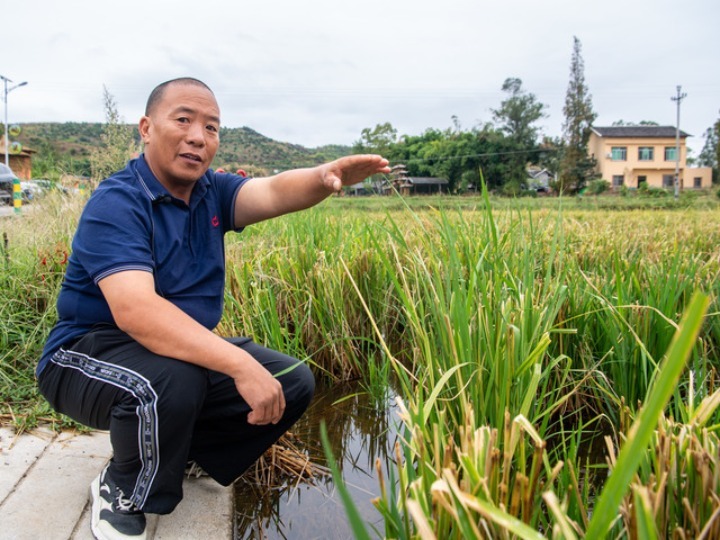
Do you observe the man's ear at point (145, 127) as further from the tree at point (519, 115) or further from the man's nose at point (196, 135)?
the tree at point (519, 115)

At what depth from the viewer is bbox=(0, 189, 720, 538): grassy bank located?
0.94 metres

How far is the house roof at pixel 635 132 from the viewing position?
161 feet

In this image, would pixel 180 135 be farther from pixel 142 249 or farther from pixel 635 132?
pixel 635 132

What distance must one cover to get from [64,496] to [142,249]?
0.75 metres

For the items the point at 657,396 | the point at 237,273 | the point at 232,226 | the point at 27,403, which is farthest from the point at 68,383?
the point at 657,396

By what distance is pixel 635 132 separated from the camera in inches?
1966

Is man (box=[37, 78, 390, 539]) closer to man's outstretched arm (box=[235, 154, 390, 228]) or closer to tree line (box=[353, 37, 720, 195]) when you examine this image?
man's outstretched arm (box=[235, 154, 390, 228])

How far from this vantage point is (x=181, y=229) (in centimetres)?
173

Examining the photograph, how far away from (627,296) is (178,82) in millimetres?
1692

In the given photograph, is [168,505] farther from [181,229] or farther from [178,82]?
[178,82]

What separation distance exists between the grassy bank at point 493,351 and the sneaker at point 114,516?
0.69 metres

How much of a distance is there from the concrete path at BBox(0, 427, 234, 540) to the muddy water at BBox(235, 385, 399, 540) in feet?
0.31

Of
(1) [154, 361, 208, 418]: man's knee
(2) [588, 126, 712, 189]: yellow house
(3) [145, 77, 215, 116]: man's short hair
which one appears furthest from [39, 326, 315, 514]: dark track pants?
(2) [588, 126, 712, 189]: yellow house

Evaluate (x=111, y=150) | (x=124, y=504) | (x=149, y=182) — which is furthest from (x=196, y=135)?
(x=111, y=150)
